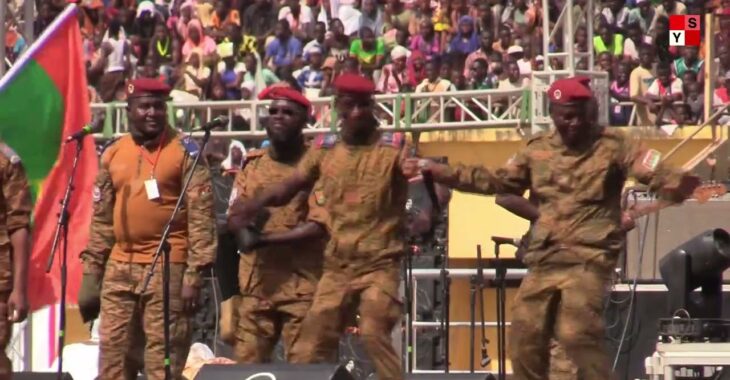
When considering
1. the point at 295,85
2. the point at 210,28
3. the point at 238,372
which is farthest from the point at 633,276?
the point at 210,28

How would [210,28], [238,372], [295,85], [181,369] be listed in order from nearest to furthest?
[238,372]
[181,369]
[295,85]
[210,28]

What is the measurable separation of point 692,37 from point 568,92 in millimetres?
11366

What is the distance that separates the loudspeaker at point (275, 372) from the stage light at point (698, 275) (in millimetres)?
3146

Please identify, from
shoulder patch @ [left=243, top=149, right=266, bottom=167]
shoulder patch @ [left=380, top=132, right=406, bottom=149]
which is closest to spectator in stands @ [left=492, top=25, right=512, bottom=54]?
shoulder patch @ [left=243, top=149, right=266, bottom=167]

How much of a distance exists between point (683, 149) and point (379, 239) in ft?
29.9

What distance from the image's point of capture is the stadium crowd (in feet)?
71.9

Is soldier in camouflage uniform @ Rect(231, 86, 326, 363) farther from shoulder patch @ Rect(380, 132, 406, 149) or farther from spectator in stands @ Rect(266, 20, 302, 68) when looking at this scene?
spectator in stands @ Rect(266, 20, 302, 68)

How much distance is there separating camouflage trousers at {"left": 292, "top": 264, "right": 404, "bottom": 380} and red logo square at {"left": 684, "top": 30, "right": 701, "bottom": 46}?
1107cm

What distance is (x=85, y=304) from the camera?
42.1ft

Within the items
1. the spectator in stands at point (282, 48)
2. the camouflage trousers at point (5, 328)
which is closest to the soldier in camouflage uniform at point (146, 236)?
the camouflage trousers at point (5, 328)

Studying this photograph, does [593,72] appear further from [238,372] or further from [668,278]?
[238,372]

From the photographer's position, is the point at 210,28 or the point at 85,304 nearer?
the point at 85,304

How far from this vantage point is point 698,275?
13438 mm

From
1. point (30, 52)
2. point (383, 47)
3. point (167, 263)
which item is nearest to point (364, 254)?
point (167, 263)
